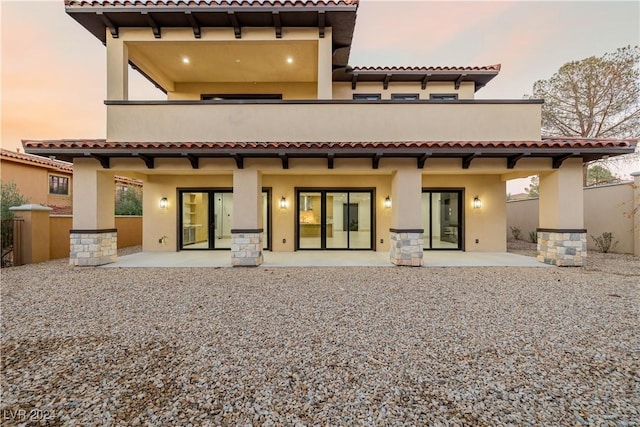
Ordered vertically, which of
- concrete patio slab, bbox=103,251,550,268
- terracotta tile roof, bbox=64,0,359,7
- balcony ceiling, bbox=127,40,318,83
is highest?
terracotta tile roof, bbox=64,0,359,7

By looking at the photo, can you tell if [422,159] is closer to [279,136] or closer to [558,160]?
[558,160]

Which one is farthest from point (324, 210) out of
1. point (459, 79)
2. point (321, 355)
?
point (321, 355)

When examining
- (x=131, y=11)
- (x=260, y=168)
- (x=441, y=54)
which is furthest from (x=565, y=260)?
(x=441, y=54)

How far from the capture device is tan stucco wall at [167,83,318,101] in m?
12.2

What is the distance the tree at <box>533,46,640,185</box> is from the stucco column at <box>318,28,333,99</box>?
1317 centimetres

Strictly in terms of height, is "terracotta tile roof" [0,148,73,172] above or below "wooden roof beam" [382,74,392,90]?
below

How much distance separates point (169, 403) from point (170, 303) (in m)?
3.14

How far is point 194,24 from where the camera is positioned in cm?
880

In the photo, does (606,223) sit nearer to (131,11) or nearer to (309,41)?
(309,41)

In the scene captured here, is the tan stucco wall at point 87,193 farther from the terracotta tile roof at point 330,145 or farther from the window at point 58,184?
the window at point 58,184

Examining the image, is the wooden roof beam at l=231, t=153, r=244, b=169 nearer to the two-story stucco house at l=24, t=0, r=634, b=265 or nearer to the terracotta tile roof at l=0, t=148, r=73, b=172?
the two-story stucco house at l=24, t=0, r=634, b=265

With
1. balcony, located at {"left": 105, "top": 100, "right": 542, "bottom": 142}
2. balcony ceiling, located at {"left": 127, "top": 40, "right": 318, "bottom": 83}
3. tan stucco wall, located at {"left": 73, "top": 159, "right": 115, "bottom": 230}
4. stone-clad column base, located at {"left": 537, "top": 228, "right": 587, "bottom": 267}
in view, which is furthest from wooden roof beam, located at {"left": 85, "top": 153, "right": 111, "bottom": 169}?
stone-clad column base, located at {"left": 537, "top": 228, "right": 587, "bottom": 267}

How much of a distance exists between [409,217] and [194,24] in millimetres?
9200

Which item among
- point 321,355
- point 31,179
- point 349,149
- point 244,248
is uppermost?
point 31,179
